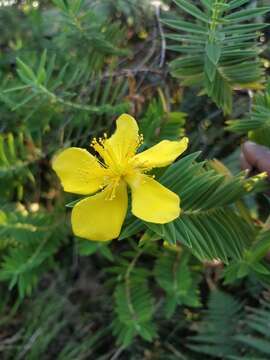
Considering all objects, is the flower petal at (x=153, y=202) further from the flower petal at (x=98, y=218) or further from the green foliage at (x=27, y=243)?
the green foliage at (x=27, y=243)

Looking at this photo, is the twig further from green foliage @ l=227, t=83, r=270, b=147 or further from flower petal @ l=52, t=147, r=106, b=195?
flower petal @ l=52, t=147, r=106, b=195

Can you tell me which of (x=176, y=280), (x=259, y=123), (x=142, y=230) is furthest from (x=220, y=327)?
(x=259, y=123)

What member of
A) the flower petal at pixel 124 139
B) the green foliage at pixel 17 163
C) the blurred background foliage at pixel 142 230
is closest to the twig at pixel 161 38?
the blurred background foliage at pixel 142 230

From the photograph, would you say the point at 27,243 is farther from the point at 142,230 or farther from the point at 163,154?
the point at 163,154

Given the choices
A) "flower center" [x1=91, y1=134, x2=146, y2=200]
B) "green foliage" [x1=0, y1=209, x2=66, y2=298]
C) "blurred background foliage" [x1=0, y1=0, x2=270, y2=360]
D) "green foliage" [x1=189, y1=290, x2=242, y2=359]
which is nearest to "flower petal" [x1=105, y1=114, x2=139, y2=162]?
"flower center" [x1=91, y1=134, x2=146, y2=200]

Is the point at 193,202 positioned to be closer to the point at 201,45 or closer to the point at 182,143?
the point at 182,143

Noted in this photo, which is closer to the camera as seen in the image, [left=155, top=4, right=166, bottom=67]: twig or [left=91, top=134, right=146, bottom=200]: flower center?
[left=91, top=134, right=146, bottom=200]: flower center

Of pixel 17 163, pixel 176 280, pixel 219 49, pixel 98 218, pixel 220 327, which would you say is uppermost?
pixel 219 49
